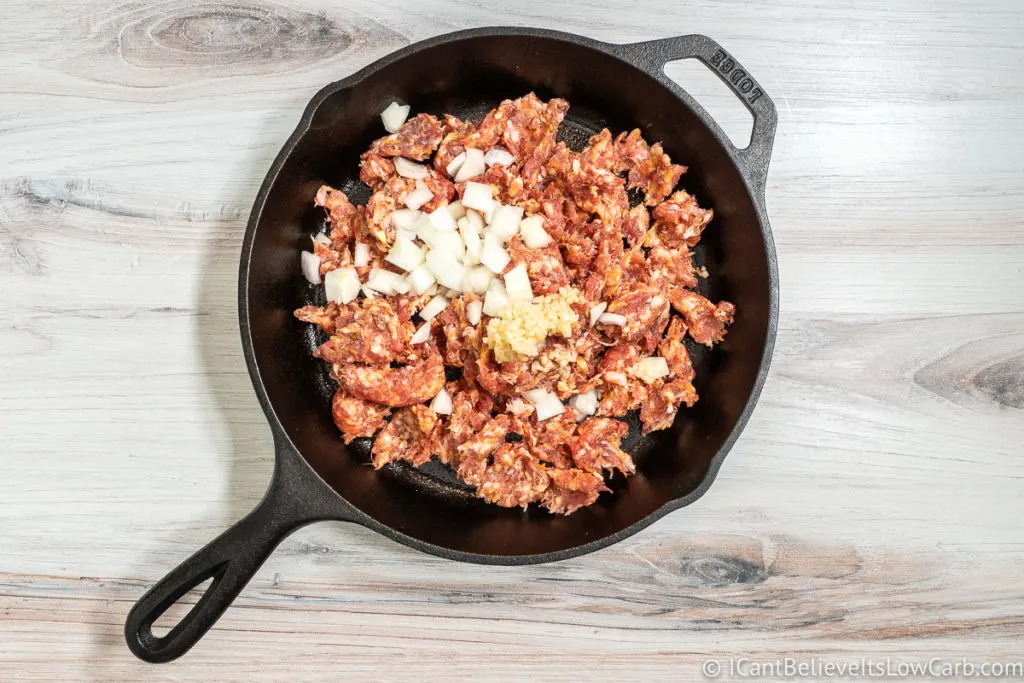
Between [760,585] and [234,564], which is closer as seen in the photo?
[234,564]

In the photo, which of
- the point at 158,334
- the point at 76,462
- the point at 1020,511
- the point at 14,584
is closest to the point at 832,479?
the point at 1020,511

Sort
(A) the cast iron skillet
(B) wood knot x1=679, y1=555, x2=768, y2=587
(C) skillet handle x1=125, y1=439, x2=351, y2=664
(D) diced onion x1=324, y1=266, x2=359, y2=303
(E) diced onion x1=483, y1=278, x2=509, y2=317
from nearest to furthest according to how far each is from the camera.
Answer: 1. (C) skillet handle x1=125, y1=439, x2=351, y2=664
2. (A) the cast iron skillet
3. (E) diced onion x1=483, y1=278, x2=509, y2=317
4. (D) diced onion x1=324, y1=266, x2=359, y2=303
5. (B) wood knot x1=679, y1=555, x2=768, y2=587

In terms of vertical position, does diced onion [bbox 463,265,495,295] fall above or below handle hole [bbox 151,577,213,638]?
above

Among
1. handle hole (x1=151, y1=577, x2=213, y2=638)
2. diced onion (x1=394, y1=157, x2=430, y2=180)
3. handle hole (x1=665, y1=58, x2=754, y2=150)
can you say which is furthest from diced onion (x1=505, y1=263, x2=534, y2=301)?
handle hole (x1=151, y1=577, x2=213, y2=638)

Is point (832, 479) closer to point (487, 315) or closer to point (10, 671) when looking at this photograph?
point (487, 315)

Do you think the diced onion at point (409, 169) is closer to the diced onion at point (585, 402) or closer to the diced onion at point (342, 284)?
the diced onion at point (342, 284)

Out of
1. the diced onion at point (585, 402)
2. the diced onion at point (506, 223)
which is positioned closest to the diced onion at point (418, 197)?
the diced onion at point (506, 223)

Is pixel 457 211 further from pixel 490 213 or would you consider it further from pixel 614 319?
pixel 614 319

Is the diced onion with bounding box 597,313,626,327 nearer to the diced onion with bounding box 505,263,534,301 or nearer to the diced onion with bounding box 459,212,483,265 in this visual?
the diced onion with bounding box 505,263,534,301
